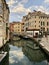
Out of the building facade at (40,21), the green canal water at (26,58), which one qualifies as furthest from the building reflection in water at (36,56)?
the building facade at (40,21)

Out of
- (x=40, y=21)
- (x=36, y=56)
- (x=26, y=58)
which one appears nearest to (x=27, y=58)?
(x=26, y=58)

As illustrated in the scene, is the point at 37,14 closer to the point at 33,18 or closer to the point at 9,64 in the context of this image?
the point at 33,18

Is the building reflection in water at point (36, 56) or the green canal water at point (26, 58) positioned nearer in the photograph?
the green canal water at point (26, 58)

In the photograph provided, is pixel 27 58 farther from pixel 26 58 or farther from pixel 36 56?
pixel 36 56

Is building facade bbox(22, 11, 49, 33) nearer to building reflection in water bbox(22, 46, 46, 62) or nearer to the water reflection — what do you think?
the water reflection

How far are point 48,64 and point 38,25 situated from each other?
62003 mm

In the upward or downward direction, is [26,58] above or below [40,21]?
below

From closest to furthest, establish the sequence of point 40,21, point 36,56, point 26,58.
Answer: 1. point 26,58
2. point 36,56
3. point 40,21

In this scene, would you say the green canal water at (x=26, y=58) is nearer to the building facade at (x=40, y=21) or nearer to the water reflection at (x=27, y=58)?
the water reflection at (x=27, y=58)

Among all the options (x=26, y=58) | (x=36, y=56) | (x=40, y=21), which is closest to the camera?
(x=26, y=58)

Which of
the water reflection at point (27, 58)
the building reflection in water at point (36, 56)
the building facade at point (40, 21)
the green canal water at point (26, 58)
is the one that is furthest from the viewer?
the building facade at point (40, 21)

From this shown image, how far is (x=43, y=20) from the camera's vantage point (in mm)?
84062

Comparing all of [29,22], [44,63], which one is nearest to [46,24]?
[29,22]

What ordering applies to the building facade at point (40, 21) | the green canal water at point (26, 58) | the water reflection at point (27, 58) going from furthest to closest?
the building facade at point (40, 21) < the water reflection at point (27, 58) < the green canal water at point (26, 58)
